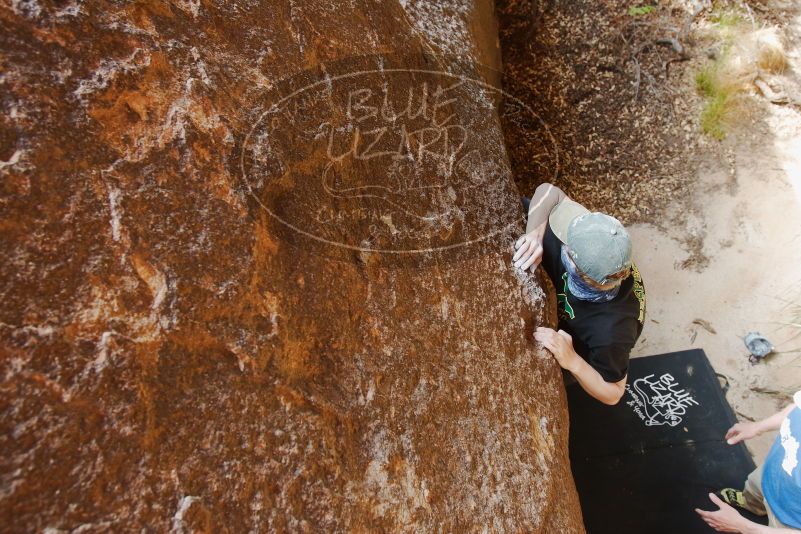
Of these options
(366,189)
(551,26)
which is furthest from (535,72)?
(366,189)

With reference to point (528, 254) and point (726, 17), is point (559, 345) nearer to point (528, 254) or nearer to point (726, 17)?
point (528, 254)

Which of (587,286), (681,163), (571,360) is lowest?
(681,163)

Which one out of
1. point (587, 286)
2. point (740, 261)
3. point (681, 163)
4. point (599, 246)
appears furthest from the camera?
point (681, 163)

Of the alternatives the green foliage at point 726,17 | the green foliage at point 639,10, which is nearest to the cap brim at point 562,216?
the green foliage at point 639,10

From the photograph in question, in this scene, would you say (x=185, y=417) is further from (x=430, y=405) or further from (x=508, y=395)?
(x=508, y=395)

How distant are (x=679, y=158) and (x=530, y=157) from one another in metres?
0.89

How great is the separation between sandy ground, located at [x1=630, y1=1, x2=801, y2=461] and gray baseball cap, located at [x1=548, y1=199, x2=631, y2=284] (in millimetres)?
1483

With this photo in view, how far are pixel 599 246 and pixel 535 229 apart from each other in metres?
0.40

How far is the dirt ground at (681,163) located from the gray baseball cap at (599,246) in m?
1.43

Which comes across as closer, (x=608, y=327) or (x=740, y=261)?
(x=608, y=327)

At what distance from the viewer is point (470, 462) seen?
1567mm

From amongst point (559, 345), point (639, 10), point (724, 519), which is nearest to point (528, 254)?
point (559, 345)

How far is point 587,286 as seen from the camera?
1763 mm

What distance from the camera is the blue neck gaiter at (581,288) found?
1.75m
